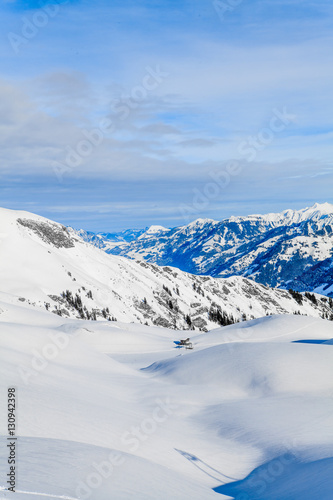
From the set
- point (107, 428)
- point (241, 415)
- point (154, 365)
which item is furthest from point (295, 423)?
point (154, 365)

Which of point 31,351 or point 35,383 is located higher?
point 31,351

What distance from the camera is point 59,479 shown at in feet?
31.3

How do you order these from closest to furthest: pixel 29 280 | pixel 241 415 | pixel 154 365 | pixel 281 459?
1. pixel 281 459
2. pixel 241 415
3. pixel 154 365
4. pixel 29 280

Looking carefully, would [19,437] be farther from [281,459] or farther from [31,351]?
[31,351]

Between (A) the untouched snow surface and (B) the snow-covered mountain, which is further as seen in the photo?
(B) the snow-covered mountain

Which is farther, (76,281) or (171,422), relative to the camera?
(76,281)

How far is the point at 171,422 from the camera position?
20.2 metres

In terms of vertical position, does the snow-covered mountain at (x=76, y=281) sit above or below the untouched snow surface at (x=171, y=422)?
above

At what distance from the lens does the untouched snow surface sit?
36.6 feet

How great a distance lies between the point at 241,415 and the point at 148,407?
17.5 feet

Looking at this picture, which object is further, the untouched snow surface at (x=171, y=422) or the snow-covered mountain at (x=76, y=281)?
the snow-covered mountain at (x=76, y=281)

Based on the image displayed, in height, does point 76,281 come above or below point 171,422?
above

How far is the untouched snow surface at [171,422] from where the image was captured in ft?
36.6

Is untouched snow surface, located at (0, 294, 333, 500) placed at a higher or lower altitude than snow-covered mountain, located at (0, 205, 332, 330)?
lower
